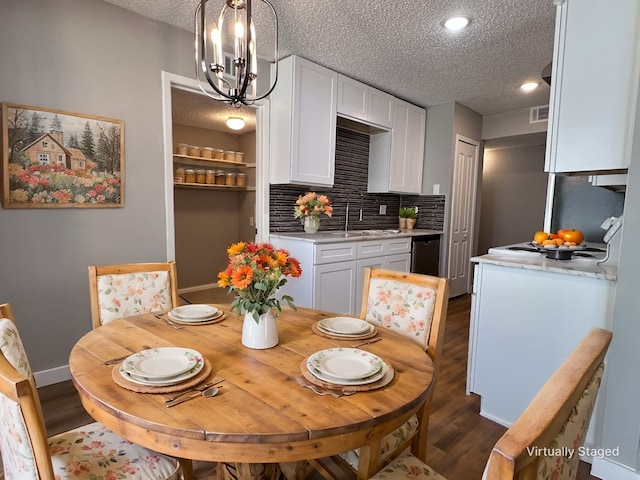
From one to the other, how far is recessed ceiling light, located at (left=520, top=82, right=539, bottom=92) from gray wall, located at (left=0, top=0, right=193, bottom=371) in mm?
3306

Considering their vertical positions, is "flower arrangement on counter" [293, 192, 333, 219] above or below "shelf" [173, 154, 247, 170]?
below

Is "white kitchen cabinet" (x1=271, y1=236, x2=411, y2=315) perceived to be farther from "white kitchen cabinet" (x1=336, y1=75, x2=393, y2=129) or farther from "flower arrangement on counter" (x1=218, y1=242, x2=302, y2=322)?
"flower arrangement on counter" (x1=218, y1=242, x2=302, y2=322)

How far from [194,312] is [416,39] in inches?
101

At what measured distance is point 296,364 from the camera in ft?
3.41

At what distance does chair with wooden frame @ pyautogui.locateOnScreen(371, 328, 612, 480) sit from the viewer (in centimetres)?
38

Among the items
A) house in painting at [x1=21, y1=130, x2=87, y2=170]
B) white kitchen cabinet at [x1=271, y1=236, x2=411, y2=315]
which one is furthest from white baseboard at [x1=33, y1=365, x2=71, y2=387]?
white kitchen cabinet at [x1=271, y1=236, x2=411, y2=315]

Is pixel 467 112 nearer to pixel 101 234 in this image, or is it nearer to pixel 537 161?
pixel 537 161

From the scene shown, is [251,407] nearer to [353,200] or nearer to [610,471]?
[610,471]

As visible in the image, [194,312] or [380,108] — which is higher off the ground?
[380,108]

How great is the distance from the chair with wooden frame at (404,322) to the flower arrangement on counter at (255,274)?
539 millimetres

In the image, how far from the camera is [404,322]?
1.51 meters

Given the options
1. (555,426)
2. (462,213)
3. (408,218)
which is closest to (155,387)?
(555,426)

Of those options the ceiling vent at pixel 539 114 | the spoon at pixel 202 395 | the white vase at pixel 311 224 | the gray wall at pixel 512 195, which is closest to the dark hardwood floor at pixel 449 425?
the spoon at pixel 202 395

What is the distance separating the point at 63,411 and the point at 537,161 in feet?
22.2
